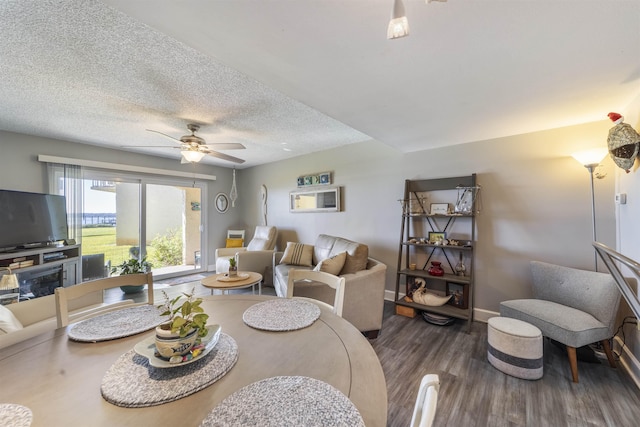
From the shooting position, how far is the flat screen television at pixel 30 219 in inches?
114

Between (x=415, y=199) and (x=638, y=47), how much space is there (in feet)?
7.26

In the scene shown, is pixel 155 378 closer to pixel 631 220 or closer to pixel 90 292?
pixel 90 292

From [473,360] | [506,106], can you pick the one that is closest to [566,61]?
[506,106]

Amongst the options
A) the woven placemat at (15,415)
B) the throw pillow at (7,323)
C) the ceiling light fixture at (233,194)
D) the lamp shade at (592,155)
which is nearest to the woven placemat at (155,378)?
the woven placemat at (15,415)

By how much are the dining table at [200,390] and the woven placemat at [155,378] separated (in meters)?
0.01

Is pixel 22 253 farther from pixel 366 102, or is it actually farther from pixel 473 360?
pixel 473 360

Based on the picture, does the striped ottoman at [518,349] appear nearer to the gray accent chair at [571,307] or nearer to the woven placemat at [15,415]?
the gray accent chair at [571,307]

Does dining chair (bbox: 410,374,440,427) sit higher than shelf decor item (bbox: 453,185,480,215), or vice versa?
shelf decor item (bbox: 453,185,480,215)

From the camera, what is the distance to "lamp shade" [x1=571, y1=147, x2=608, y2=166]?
82.8 inches

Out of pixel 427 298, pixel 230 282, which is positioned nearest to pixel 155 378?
pixel 230 282

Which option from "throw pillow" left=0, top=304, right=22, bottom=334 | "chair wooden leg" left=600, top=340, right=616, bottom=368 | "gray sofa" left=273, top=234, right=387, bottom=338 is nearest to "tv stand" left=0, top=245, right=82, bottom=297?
"throw pillow" left=0, top=304, right=22, bottom=334

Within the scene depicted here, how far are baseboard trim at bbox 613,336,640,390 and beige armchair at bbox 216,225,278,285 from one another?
4.04 metres

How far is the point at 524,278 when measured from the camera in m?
2.70

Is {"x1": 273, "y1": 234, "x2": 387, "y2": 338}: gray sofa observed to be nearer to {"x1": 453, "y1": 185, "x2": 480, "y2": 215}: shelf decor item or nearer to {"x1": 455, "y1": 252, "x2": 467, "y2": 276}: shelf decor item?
{"x1": 455, "y1": 252, "x2": 467, "y2": 276}: shelf decor item
